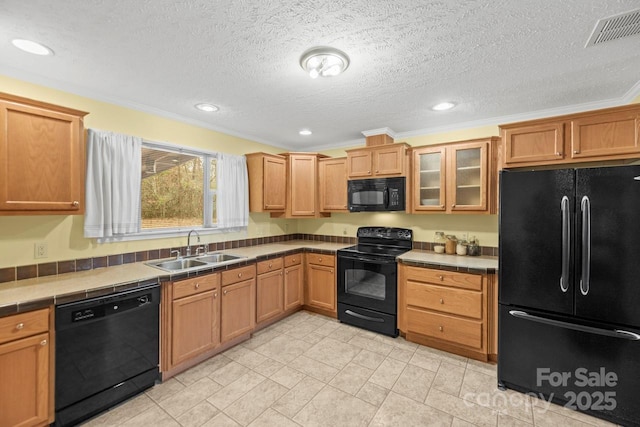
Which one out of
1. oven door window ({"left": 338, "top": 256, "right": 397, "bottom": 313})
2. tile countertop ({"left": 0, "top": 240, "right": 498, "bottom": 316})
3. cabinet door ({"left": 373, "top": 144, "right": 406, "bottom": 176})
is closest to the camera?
tile countertop ({"left": 0, "top": 240, "right": 498, "bottom": 316})

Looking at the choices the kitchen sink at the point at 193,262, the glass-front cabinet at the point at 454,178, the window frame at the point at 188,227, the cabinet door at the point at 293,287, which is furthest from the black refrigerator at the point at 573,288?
the window frame at the point at 188,227

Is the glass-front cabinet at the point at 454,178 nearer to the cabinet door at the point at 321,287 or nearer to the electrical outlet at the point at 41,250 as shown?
the cabinet door at the point at 321,287

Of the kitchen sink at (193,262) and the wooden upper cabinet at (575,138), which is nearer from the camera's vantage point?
the wooden upper cabinet at (575,138)

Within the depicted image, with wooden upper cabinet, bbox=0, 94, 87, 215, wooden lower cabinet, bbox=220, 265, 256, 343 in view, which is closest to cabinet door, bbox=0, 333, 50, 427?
wooden upper cabinet, bbox=0, 94, 87, 215

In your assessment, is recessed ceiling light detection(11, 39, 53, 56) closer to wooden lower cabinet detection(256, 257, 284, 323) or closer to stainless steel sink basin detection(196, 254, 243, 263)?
stainless steel sink basin detection(196, 254, 243, 263)

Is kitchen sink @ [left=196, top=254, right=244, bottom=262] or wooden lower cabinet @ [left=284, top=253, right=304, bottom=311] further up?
kitchen sink @ [left=196, top=254, right=244, bottom=262]

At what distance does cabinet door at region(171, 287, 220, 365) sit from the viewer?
8.00 ft

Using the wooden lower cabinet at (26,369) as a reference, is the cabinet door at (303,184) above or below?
above

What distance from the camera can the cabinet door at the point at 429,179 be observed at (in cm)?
329

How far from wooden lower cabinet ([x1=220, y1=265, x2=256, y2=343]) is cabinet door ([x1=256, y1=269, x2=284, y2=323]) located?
95 millimetres

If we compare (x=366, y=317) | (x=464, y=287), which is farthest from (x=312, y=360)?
(x=464, y=287)

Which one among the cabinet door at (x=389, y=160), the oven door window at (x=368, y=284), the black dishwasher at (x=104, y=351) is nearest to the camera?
the black dishwasher at (x=104, y=351)

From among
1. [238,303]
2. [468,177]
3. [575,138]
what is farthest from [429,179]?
[238,303]

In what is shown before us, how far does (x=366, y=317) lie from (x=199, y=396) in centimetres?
195
